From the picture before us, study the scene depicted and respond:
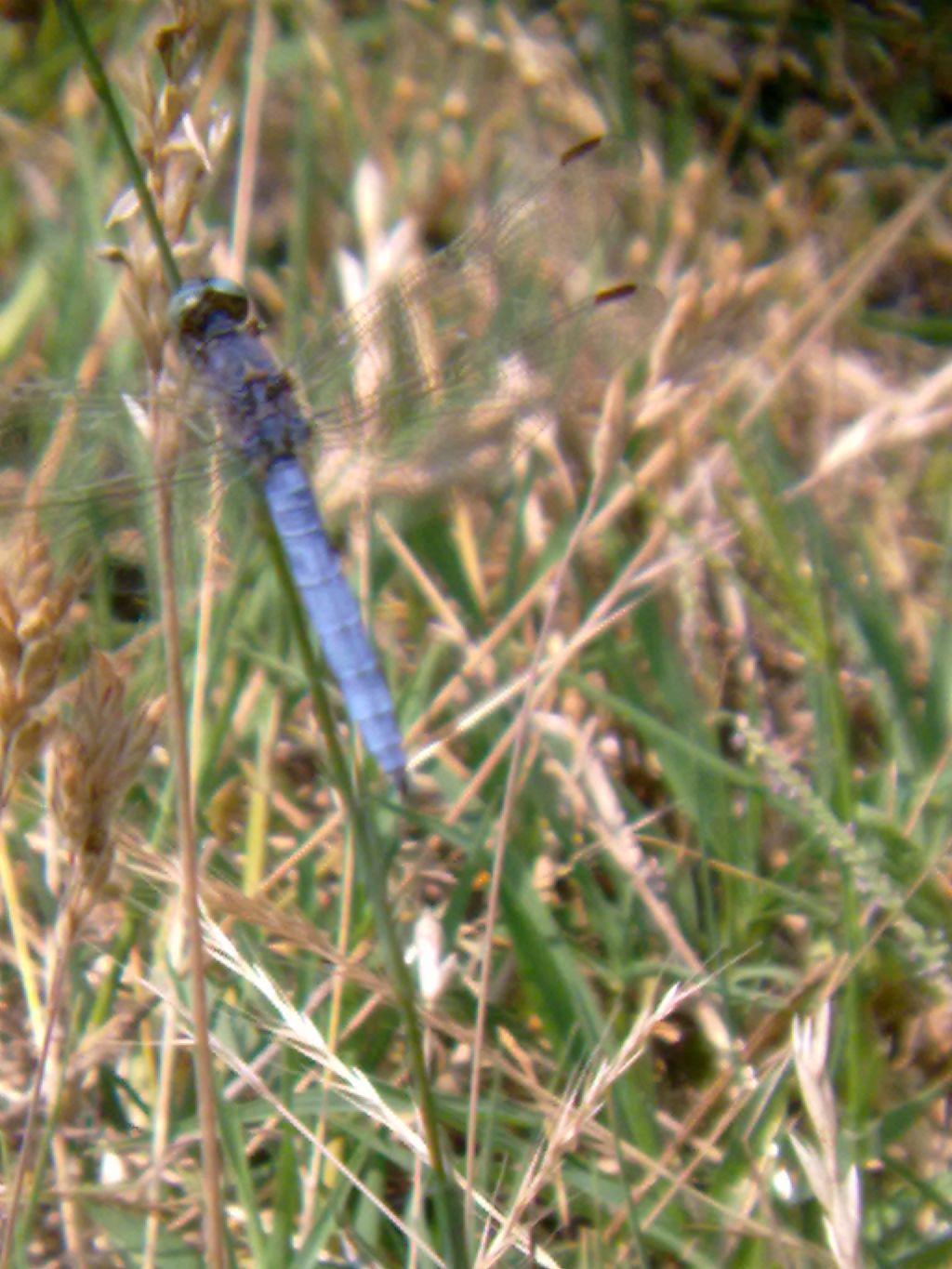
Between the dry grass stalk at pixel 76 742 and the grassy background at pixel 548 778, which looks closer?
the dry grass stalk at pixel 76 742

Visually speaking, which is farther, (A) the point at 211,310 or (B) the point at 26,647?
(A) the point at 211,310

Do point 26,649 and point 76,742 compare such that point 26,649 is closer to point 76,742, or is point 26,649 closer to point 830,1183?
point 76,742

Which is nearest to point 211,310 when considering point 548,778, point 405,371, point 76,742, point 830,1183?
point 405,371

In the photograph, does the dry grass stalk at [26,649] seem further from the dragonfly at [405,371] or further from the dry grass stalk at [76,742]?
the dragonfly at [405,371]

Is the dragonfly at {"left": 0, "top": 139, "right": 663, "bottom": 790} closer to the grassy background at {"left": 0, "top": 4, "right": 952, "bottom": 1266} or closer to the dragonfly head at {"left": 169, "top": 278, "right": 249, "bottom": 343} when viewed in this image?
the dragonfly head at {"left": 169, "top": 278, "right": 249, "bottom": 343}

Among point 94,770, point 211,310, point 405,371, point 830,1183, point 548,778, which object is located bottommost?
point 830,1183

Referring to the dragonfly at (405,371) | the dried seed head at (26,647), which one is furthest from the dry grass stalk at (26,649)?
the dragonfly at (405,371)
